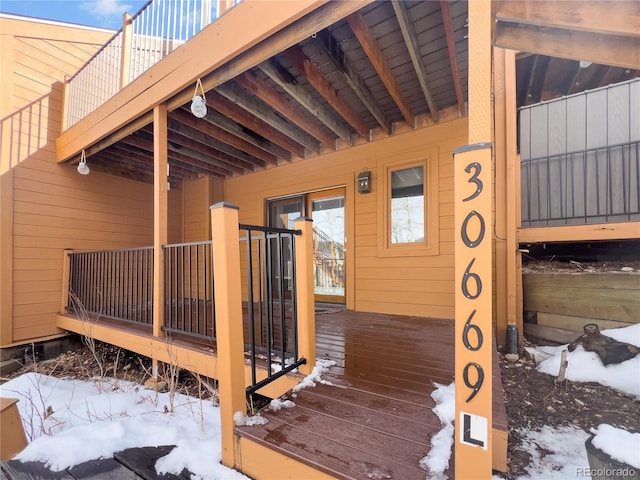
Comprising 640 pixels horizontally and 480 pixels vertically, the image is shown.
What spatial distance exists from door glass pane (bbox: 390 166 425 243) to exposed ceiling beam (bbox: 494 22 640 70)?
206 centimetres

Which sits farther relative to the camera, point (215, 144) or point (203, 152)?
point (203, 152)

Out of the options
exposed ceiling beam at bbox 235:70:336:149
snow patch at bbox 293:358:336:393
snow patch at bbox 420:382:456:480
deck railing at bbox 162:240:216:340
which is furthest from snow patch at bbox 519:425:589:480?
exposed ceiling beam at bbox 235:70:336:149

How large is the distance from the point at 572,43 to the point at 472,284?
5.21 feet

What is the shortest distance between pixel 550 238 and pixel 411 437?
8.68 ft

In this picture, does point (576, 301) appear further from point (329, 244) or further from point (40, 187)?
point (40, 187)

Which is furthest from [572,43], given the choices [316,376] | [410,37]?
[316,376]

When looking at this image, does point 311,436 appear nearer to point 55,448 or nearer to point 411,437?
point 411,437

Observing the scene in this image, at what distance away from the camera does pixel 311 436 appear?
4.24ft

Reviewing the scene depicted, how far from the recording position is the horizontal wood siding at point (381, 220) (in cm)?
341

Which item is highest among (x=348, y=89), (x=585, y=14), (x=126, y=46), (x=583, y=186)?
(x=126, y=46)

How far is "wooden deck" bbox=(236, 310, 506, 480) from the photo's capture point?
1.14m

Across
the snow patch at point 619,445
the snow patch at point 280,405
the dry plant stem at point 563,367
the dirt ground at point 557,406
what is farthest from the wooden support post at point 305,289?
the dry plant stem at point 563,367

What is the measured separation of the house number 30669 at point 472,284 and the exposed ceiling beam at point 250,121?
109 inches

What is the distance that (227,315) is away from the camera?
1.41 m
